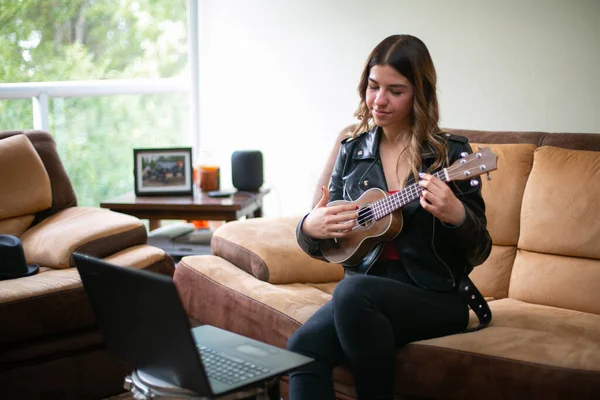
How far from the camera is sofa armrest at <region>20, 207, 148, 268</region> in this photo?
8.58ft

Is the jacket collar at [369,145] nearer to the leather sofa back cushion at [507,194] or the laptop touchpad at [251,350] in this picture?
the leather sofa back cushion at [507,194]

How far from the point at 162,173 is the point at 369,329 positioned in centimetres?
178

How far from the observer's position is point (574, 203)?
Result: 2305 mm

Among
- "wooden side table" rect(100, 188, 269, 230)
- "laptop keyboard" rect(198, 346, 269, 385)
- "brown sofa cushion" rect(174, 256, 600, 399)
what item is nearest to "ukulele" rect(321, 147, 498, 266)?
"brown sofa cushion" rect(174, 256, 600, 399)

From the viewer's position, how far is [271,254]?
244 cm

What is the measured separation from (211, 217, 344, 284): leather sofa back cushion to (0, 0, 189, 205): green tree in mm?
1415

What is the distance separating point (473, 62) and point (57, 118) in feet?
6.60

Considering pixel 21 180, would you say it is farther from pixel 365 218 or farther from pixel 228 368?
pixel 228 368

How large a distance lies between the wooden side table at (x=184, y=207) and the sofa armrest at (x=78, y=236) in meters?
0.23

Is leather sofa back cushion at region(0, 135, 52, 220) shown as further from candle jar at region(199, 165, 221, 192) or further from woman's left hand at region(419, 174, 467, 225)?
woman's left hand at region(419, 174, 467, 225)

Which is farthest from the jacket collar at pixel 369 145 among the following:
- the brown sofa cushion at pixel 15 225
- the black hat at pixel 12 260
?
the brown sofa cushion at pixel 15 225

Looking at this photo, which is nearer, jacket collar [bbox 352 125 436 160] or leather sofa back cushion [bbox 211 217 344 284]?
jacket collar [bbox 352 125 436 160]

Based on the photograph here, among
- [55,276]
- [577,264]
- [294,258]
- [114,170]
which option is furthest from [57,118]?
[577,264]

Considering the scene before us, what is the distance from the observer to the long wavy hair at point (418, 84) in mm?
→ 1947
